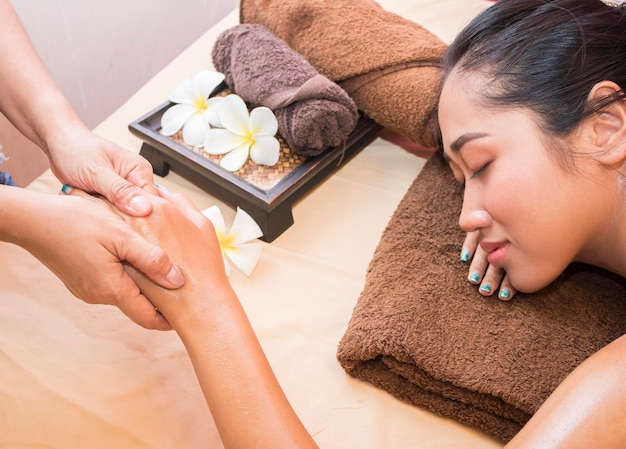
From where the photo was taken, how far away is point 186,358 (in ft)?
3.51

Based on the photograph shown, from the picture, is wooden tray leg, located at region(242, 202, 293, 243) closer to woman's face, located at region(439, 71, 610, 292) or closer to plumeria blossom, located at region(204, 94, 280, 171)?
plumeria blossom, located at region(204, 94, 280, 171)

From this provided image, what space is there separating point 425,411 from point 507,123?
0.48m

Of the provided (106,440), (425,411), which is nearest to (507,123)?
(425,411)

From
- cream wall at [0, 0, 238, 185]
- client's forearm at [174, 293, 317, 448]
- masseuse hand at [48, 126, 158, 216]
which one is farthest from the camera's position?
cream wall at [0, 0, 238, 185]

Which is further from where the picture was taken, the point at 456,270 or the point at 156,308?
the point at 456,270

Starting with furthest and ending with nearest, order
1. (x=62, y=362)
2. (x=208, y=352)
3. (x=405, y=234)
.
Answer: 1. (x=405, y=234)
2. (x=62, y=362)
3. (x=208, y=352)

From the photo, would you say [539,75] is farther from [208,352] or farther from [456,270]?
[208,352]

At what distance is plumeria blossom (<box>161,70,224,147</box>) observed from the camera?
132cm

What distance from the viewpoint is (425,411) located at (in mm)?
1006

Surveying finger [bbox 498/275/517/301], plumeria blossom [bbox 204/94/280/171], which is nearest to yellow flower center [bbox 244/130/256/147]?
plumeria blossom [bbox 204/94/280/171]

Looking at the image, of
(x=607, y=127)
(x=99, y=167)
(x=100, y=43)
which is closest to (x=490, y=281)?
(x=607, y=127)

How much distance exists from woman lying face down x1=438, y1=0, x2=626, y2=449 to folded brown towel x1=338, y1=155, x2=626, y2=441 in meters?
0.06

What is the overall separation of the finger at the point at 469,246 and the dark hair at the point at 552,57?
0.27 meters

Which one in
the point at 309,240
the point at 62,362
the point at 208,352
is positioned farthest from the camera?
the point at 309,240
